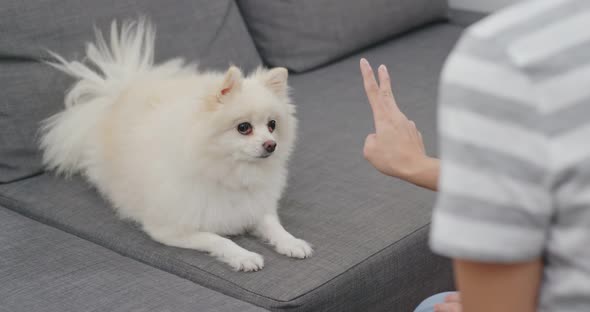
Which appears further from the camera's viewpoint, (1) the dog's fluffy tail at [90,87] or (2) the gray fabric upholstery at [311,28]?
(2) the gray fabric upholstery at [311,28]

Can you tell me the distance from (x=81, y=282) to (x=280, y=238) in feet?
1.26

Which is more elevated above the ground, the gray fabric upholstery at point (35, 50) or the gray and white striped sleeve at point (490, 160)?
the gray and white striped sleeve at point (490, 160)

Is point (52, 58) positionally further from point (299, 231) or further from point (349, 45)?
point (349, 45)

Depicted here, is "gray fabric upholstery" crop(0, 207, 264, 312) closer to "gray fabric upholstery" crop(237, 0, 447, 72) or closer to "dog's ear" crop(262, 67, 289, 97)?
"dog's ear" crop(262, 67, 289, 97)

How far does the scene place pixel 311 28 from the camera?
240 centimetres

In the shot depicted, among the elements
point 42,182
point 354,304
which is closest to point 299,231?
point 354,304

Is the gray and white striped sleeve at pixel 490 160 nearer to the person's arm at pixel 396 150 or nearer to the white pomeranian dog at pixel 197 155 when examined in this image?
the person's arm at pixel 396 150

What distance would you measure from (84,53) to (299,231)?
0.74m

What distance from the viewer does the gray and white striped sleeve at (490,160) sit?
503mm

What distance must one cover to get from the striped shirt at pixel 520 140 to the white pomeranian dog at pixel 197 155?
0.91 meters

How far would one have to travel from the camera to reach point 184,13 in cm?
211

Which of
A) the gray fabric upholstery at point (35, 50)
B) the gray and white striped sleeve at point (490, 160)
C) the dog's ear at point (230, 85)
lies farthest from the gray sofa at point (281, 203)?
the gray and white striped sleeve at point (490, 160)

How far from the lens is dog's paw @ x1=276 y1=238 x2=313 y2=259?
1.44 metres

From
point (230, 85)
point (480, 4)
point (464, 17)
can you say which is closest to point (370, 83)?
point (230, 85)
